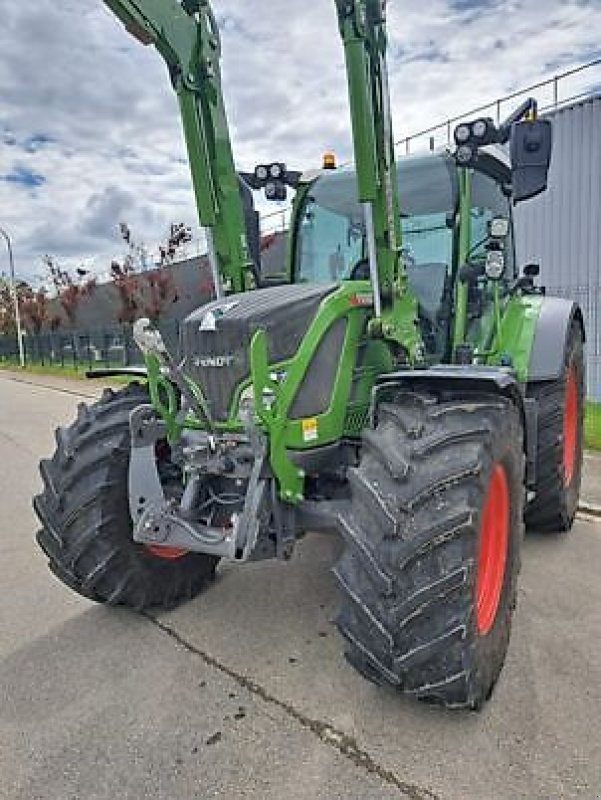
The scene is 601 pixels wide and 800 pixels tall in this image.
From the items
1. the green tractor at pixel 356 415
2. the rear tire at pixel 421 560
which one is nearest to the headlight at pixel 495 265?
the green tractor at pixel 356 415

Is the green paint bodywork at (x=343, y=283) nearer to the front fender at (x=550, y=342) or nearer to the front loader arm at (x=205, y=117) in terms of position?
the front loader arm at (x=205, y=117)

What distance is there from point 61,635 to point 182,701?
979mm

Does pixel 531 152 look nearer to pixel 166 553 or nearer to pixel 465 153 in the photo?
pixel 465 153

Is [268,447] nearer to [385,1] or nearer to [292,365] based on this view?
[292,365]

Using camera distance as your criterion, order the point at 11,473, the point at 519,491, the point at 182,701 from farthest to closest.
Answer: the point at 11,473 → the point at 519,491 → the point at 182,701

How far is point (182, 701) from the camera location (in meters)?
2.81

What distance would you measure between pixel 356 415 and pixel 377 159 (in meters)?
1.16

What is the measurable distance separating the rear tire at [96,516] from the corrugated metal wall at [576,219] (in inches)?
399

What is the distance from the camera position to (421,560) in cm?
239

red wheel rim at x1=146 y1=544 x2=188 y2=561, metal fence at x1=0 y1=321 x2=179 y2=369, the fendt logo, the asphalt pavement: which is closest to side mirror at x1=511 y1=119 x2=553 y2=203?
the fendt logo

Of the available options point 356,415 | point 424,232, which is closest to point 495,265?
point 424,232

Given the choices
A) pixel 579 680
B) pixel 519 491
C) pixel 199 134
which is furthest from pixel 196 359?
pixel 579 680

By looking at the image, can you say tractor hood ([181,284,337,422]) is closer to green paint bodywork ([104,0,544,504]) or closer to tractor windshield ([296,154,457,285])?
green paint bodywork ([104,0,544,504])

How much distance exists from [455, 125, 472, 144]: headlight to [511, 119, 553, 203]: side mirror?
30 centimetres
